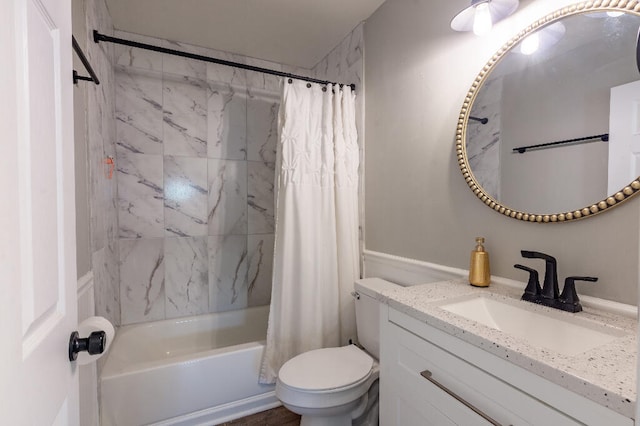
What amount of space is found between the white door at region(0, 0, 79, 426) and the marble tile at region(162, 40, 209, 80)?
182cm

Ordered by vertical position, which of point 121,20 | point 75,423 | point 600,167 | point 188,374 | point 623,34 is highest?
point 121,20

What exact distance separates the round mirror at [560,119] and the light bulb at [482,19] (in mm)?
117

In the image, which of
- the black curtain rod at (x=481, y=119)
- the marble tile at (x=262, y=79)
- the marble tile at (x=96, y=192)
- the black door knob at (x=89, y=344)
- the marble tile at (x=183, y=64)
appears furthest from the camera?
the marble tile at (x=262, y=79)

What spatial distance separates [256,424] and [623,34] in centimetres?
244

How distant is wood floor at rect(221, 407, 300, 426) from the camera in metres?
1.79

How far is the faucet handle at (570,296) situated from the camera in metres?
0.94

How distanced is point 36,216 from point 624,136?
1516mm

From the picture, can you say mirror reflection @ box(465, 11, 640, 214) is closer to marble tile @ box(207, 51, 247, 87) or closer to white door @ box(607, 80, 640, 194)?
white door @ box(607, 80, 640, 194)

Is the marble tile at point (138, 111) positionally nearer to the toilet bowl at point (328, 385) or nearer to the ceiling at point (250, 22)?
the ceiling at point (250, 22)

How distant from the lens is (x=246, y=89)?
2609mm

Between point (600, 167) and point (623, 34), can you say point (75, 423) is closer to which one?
point (600, 167)

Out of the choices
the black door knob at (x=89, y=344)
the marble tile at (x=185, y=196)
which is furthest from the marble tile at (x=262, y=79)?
the black door knob at (x=89, y=344)

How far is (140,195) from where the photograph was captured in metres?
2.28

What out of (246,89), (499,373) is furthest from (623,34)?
(246,89)
